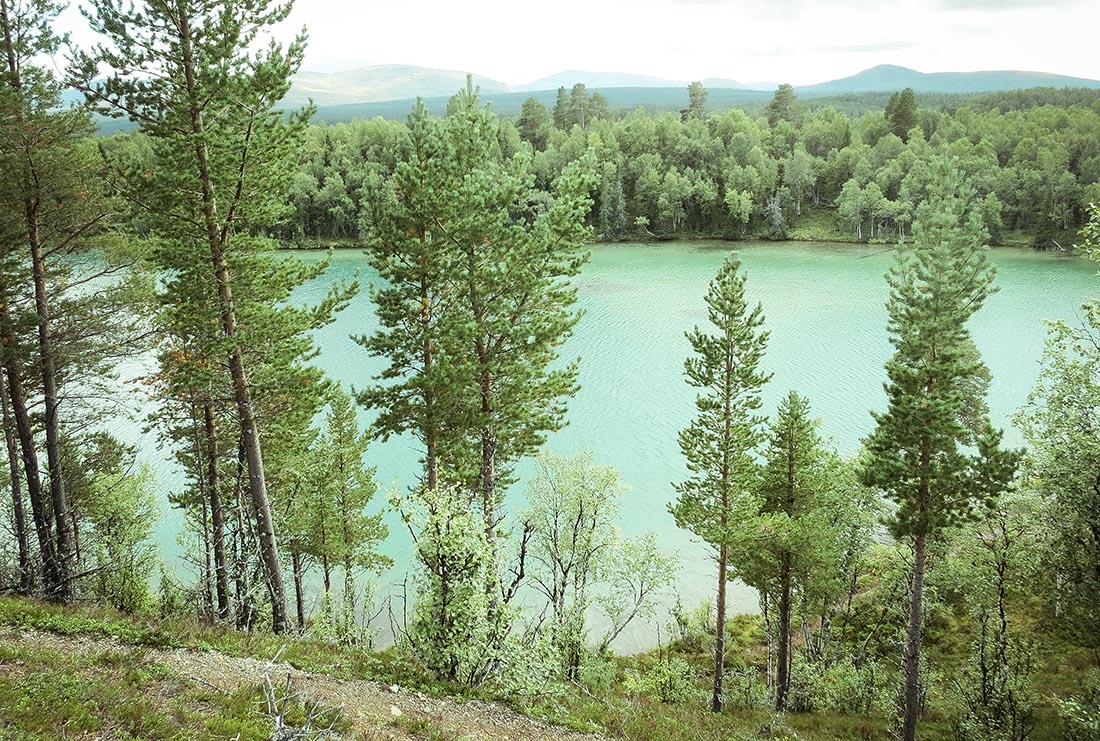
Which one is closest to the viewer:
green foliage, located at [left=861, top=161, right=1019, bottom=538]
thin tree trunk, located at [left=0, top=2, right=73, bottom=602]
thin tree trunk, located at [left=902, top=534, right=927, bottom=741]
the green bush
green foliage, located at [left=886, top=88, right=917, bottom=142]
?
thin tree trunk, located at [left=0, top=2, right=73, bottom=602]

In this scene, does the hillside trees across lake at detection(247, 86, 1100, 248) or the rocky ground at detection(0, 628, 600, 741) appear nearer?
the rocky ground at detection(0, 628, 600, 741)

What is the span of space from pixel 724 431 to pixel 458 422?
7.88 meters

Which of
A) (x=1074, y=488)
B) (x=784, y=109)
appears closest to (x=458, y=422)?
(x=1074, y=488)

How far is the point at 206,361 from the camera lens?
1471 centimetres

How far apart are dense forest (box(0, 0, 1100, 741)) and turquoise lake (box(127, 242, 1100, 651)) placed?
709cm

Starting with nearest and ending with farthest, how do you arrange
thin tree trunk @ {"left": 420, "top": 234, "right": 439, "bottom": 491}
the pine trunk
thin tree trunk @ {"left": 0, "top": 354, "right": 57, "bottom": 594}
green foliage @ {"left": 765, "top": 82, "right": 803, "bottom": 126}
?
the pine trunk, thin tree trunk @ {"left": 0, "top": 354, "right": 57, "bottom": 594}, thin tree trunk @ {"left": 420, "top": 234, "right": 439, "bottom": 491}, green foliage @ {"left": 765, "top": 82, "right": 803, "bottom": 126}

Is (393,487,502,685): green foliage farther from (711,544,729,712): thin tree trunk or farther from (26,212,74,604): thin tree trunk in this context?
(711,544,729,712): thin tree trunk

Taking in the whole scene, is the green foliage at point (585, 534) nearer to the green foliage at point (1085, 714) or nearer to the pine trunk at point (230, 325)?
the pine trunk at point (230, 325)

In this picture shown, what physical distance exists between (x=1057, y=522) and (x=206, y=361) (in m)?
20.2

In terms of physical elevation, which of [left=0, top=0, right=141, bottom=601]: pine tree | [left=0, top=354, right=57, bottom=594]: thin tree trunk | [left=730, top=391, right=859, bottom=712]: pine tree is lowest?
[left=730, top=391, right=859, bottom=712]: pine tree

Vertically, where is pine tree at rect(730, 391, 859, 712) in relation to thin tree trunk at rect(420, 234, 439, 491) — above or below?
below

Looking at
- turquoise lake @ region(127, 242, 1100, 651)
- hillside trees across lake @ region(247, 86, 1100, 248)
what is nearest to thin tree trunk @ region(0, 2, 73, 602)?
turquoise lake @ region(127, 242, 1100, 651)

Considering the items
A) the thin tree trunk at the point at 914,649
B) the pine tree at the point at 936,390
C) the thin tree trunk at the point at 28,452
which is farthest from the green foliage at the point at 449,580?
the thin tree trunk at the point at 914,649

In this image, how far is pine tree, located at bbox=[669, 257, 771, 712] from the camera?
1856 centimetres
